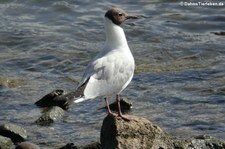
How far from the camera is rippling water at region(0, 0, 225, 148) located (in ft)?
32.5

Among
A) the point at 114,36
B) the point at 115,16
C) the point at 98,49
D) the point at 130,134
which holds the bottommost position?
the point at 98,49

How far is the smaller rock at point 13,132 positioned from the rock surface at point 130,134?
1675 mm

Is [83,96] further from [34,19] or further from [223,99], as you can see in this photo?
[34,19]

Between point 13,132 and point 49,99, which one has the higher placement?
point 13,132

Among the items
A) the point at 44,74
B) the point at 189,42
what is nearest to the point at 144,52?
the point at 189,42

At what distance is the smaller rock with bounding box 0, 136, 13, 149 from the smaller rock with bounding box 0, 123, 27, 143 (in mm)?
187

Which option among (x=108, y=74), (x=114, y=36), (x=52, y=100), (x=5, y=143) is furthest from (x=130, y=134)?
(x=52, y=100)

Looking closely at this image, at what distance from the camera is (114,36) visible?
8.32m

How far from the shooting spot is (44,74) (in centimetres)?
1212

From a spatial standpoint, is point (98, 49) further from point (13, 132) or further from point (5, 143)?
point (5, 143)

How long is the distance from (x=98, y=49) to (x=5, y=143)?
506 centimetres

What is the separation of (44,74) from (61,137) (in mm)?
3014

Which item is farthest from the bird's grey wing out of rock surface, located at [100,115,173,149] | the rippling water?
the rippling water

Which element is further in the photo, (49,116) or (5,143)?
(49,116)
